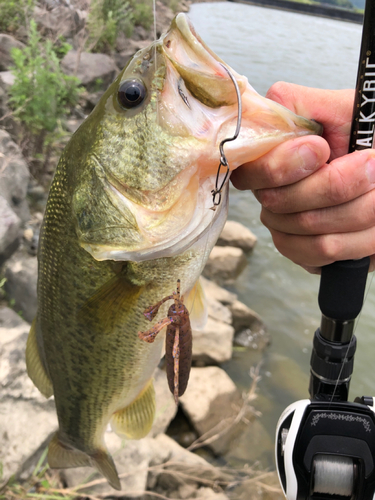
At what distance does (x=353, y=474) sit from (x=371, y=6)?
139 cm

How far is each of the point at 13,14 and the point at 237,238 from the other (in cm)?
515

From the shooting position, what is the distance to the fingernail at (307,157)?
1.13 meters

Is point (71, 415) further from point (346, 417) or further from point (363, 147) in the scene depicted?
point (363, 147)

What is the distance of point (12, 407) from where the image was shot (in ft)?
9.05

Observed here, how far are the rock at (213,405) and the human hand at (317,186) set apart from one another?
3.08m

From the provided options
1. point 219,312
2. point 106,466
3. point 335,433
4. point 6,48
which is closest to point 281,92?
point 335,433

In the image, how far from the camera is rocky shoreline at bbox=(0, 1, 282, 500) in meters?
2.74

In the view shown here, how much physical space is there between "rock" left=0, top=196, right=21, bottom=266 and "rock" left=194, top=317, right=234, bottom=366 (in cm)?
226

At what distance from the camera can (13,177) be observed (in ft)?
13.8

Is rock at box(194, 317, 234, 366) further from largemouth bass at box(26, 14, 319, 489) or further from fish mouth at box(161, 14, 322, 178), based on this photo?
fish mouth at box(161, 14, 322, 178)

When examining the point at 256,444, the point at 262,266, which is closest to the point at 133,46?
the point at 262,266

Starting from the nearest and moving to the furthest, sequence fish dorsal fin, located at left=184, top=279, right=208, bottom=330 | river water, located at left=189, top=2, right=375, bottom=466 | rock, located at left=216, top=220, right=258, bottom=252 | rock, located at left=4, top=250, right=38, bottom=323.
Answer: fish dorsal fin, located at left=184, top=279, right=208, bottom=330, rock, located at left=4, top=250, right=38, bottom=323, river water, located at left=189, top=2, right=375, bottom=466, rock, located at left=216, top=220, right=258, bottom=252

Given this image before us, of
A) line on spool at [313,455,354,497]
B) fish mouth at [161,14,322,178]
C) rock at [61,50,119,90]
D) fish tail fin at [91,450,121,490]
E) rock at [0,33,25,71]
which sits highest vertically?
rock at [61,50,119,90]

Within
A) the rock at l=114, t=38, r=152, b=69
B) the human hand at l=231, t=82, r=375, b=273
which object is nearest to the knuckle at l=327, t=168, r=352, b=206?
the human hand at l=231, t=82, r=375, b=273
